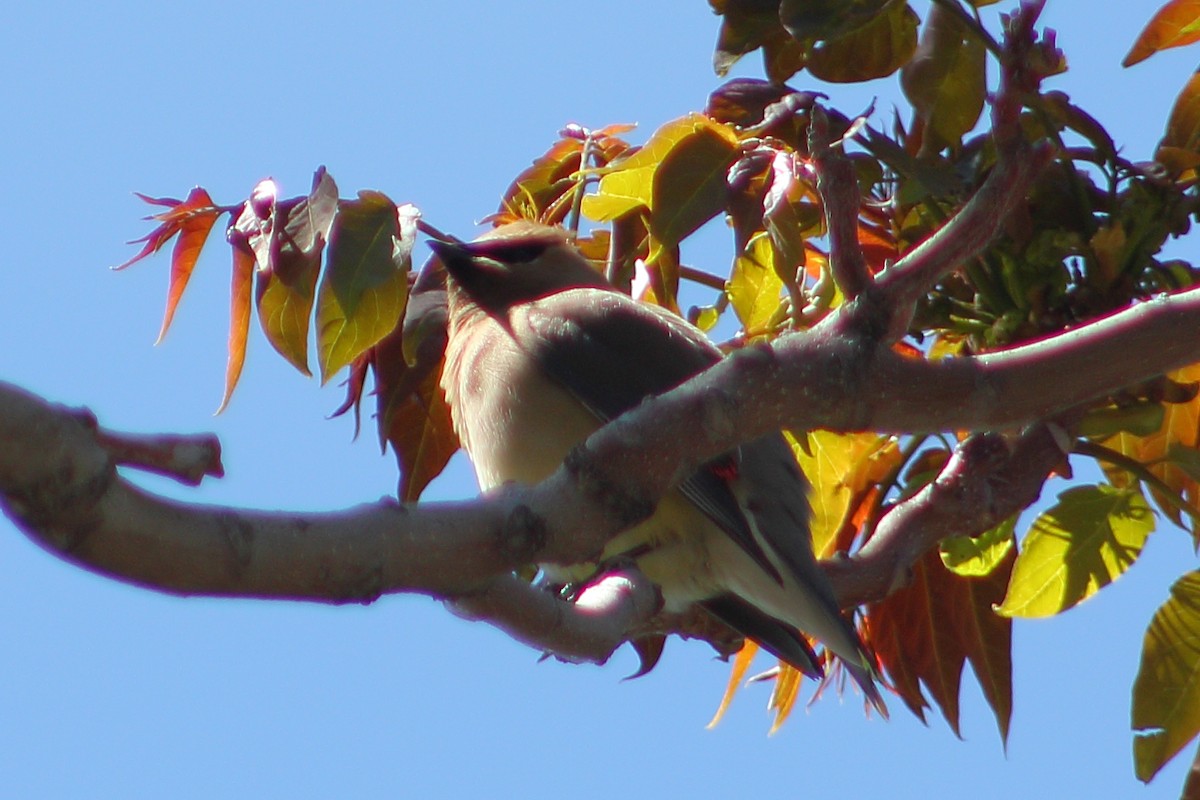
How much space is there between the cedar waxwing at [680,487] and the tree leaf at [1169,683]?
0.49 meters

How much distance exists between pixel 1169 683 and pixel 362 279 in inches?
52.8

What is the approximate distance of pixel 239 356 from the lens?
2.29 metres

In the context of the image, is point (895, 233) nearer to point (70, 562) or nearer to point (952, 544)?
point (952, 544)

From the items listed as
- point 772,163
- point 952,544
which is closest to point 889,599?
point 952,544

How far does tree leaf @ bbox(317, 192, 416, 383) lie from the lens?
2.11m

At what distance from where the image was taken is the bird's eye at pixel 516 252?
3.36 metres

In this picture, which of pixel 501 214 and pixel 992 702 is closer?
pixel 992 702

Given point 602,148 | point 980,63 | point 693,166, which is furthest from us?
point 602,148

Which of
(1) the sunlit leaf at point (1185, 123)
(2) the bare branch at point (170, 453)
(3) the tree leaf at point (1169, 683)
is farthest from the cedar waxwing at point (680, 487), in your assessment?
(2) the bare branch at point (170, 453)

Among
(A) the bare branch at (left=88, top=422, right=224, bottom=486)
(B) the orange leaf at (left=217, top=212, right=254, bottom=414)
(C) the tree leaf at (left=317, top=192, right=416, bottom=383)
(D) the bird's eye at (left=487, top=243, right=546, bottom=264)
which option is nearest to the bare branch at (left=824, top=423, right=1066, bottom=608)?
(C) the tree leaf at (left=317, top=192, right=416, bottom=383)

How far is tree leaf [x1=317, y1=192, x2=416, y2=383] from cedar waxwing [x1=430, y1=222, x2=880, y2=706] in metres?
0.70

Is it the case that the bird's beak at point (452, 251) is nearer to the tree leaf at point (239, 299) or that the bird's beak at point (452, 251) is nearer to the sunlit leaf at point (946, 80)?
the tree leaf at point (239, 299)

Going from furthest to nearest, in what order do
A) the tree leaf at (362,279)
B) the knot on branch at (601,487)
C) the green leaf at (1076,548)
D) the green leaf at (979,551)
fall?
the green leaf at (979,551) → the green leaf at (1076,548) → the tree leaf at (362,279) → the knot on branch at (601,487)

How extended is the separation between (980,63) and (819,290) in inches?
16.4
